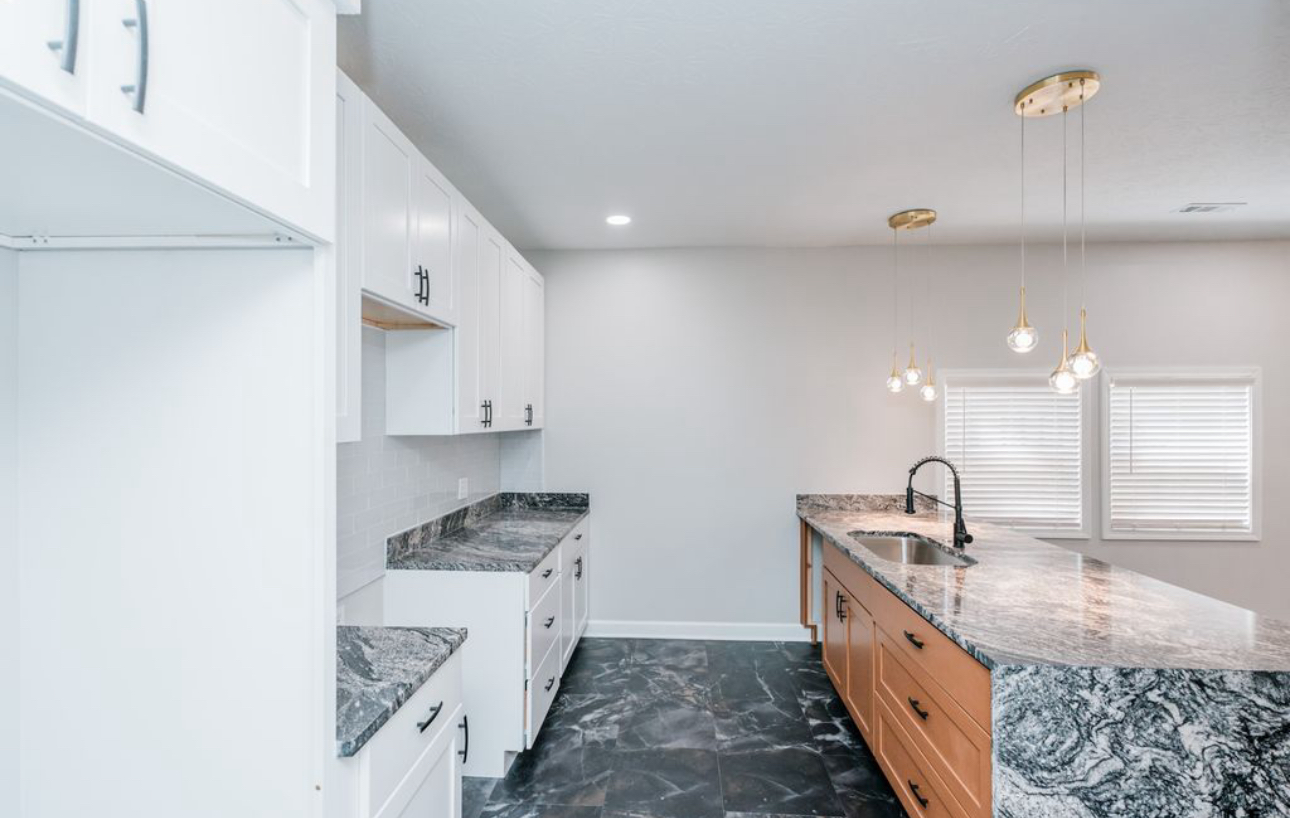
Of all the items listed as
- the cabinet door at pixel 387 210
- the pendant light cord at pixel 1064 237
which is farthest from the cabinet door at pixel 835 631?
the cabinet door at pixel 387 210

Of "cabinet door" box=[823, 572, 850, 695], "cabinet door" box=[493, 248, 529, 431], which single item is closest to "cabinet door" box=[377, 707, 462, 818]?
"cabinet door" box=[493, 248, 529, 431]

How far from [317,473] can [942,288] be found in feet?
12.9

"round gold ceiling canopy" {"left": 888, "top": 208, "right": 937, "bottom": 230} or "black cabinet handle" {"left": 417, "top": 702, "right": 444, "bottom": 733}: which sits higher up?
"round gold ceiling canopy" {"left": 888, "top": 208, "right": 937, "bottom": 230}

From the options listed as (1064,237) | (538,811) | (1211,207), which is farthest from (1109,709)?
(1211,207)

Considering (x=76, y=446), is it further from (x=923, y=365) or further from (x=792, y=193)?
(x=923, y=365)

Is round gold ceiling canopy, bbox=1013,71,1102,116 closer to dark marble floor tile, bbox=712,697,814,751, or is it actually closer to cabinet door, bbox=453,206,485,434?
cabinet door, bbox=453,206,485,434

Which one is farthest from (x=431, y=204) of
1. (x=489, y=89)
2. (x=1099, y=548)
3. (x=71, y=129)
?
(x=1099, y=548)

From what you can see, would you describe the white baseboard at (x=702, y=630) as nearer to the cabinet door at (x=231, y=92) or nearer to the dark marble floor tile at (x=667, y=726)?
the dark marble floor tile at (x=667, y=726)

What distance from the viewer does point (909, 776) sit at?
2014 millimetres

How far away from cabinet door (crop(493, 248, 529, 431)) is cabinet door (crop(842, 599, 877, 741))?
6.27 feet

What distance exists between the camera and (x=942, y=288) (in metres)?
3.89

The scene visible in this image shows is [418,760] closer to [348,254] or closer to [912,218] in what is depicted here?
[348,254]

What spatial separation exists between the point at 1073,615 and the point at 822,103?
1854 mm

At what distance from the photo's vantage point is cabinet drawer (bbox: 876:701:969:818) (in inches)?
69.2
